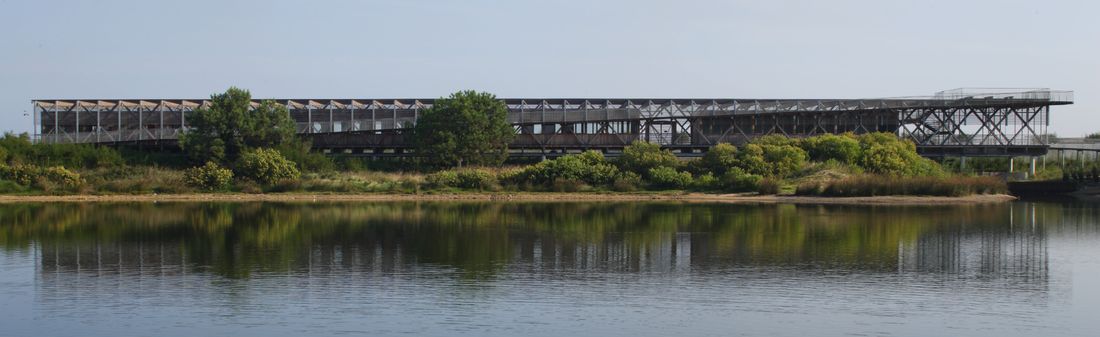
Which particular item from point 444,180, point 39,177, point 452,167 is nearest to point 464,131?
point 452,167

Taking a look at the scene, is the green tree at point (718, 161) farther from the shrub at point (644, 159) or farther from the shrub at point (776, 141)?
the shrub at point (776, 141)

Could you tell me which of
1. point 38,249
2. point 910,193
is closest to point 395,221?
point 38,249

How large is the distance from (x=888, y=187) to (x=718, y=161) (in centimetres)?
1027

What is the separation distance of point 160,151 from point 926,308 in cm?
7268

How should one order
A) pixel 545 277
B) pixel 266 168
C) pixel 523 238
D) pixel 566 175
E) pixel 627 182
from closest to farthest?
pixel 545 277, pixel 523 238, pixel 266 168, pixel 627 182, pixel 566 175

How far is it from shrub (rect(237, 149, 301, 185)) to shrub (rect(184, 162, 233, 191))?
112 cm

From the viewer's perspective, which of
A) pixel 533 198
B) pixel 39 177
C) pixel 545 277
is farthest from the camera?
pixel 533 198

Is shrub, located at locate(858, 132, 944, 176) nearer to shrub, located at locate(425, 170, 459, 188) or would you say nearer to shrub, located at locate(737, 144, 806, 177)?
→ shrub, located at locate(737, 144, 806, 177)

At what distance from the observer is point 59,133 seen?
87.4m

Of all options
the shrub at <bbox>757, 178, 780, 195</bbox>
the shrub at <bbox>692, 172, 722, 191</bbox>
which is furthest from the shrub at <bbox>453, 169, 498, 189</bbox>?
the shrub at <bbox>757, 178, 780, 195</bbox>

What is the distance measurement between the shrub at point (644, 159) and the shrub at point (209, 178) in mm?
23815

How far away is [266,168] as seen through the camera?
69.9 meters

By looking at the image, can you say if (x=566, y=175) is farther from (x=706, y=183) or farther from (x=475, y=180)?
(x=706, y=183)

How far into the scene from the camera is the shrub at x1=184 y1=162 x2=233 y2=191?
68981 millimetres
